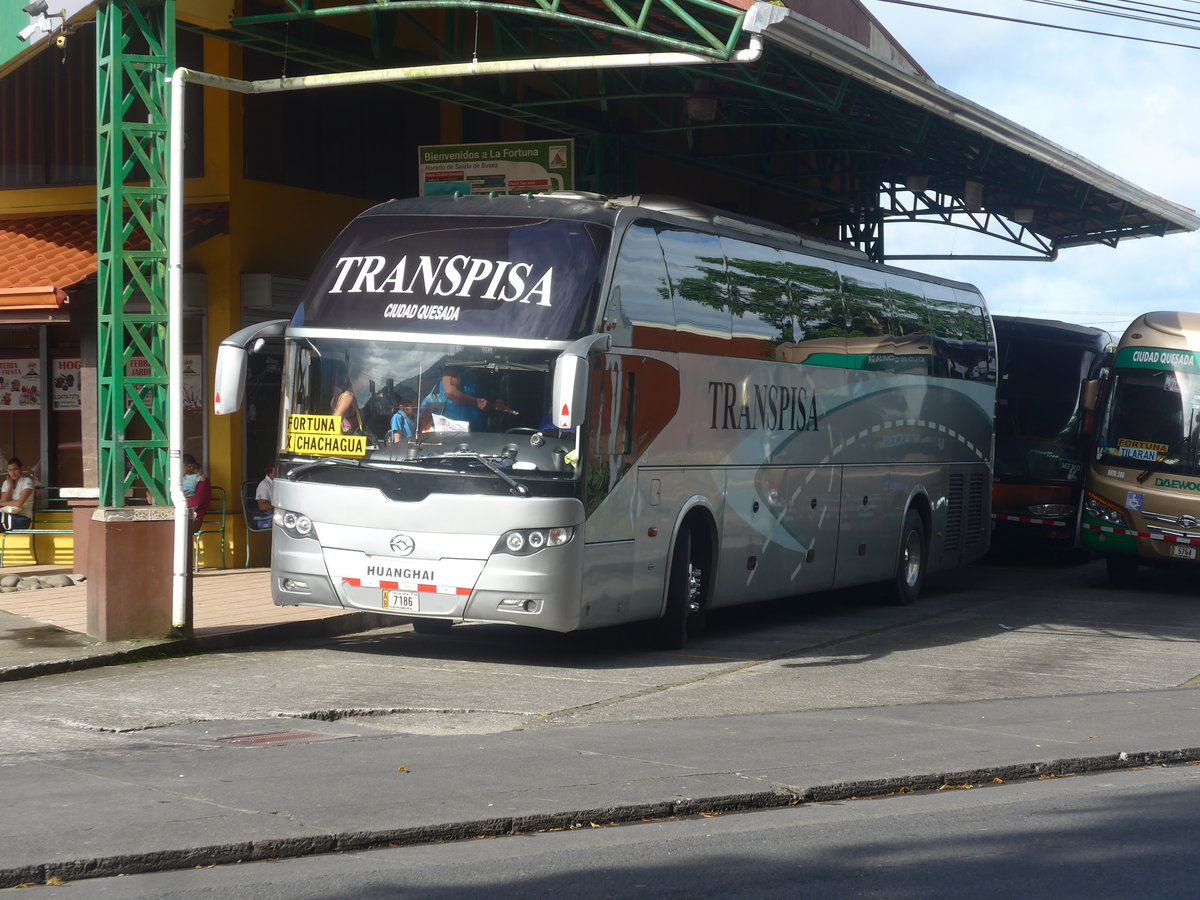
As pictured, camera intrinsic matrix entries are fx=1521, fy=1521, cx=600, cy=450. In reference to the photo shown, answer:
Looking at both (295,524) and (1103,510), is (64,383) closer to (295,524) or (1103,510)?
(295,524)

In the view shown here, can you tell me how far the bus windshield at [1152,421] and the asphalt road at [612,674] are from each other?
8.91ft

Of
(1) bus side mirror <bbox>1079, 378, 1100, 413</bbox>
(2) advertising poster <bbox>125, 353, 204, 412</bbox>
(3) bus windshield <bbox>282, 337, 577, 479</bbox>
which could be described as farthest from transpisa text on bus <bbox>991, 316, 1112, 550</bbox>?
(3) bus windshield <bbox>282, 337, 577, 479</bbox>

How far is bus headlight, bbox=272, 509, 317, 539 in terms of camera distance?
12.1 meters

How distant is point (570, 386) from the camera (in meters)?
10.9

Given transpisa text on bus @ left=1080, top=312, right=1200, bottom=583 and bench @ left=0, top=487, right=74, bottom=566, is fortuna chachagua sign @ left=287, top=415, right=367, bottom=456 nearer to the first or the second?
bench @ left=0, top=487, right=74, bottom=566

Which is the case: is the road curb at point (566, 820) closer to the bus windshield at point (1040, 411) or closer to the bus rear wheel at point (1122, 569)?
the bus rear wheel at point (1122, 569)

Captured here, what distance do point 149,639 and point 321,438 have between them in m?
2.21

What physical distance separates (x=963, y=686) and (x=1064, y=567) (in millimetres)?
13188

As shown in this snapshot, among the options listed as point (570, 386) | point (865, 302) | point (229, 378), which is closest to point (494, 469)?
point (570, 386)

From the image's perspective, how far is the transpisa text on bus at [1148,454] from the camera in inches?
769

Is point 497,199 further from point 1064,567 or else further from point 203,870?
point 1064,567

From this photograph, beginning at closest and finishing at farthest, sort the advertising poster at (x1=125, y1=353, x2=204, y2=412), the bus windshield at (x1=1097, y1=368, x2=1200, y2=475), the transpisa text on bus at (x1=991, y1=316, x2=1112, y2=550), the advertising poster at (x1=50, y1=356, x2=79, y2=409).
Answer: the advertising poster at (x1=125, y1=353, x2=204, y2=412), the advertising poster at (x1=50, y1=356, x2=79, y2=409), the bus windshield at (x1=1097, y1=368, x2=1200, y2=475), the transpisa text on bus at (x1=991, y1=316, x2=1112, y2=550)

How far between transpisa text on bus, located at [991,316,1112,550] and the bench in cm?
1343

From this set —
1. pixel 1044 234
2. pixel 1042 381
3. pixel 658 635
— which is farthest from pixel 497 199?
pixel 1044 234
